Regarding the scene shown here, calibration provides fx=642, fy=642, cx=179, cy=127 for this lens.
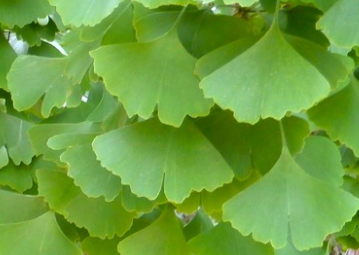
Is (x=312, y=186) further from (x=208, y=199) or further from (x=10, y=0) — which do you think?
(x=10, y=0)

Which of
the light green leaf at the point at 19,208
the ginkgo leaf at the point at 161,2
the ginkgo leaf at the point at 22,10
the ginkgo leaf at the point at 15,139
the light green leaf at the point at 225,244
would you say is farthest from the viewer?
the ginkgo leaf at the point at 15,139

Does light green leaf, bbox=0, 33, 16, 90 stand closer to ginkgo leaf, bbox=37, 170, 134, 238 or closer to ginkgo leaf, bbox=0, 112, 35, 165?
ginkgo leaf, bbox=0, 112, 35, 165

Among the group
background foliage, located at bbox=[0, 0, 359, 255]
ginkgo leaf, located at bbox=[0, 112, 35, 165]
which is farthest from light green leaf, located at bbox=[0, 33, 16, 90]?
background foliage, located at bbox=[0, 0, 359, 255]

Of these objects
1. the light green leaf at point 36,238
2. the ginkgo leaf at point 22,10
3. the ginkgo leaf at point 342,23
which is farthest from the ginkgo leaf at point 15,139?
the ginkgo leaf at point 342,23

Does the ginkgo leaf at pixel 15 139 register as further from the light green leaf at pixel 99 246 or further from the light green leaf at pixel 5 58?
the light green leaf at pixel 99 246

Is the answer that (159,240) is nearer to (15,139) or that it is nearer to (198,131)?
(198,131)

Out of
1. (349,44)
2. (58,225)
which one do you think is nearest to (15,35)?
(58,225)

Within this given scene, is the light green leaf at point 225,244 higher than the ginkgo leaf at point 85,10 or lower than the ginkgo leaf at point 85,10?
lower
